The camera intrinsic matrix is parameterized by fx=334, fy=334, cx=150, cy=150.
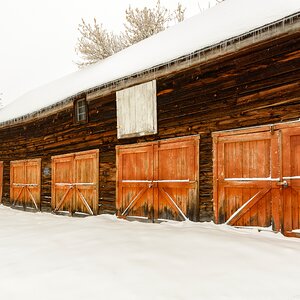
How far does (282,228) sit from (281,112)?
214 centimetres

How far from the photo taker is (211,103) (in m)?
7.41

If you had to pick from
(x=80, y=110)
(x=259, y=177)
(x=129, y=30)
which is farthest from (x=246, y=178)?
(x=129, y=30)

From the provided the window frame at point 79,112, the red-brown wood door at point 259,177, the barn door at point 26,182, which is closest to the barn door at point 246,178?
the red-brown wood door at point 259,177

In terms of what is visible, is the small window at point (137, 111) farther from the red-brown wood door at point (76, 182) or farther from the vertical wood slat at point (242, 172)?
the vertical wood slat at point (242, 172)

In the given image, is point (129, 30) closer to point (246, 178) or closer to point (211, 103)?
point (211, 103)

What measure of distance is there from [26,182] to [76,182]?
13.2 feet

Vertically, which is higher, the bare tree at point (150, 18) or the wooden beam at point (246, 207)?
the bare tree at point (150, 18)

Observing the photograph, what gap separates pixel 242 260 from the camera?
4453 millimetres

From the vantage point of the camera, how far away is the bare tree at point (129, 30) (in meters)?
24.2

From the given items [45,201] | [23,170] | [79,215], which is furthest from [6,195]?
[79,215]

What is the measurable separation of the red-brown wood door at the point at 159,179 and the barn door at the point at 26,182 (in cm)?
530

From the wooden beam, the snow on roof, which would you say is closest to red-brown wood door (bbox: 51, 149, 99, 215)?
the snow on roof

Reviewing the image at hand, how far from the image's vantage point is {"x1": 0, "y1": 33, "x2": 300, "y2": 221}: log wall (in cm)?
628

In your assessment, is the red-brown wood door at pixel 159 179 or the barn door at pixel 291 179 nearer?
the barn door at pixel 291 179
